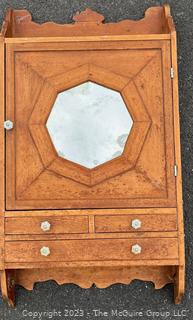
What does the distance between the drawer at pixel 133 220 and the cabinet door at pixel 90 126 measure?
2.0 inches

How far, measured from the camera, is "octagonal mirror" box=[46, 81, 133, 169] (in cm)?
188

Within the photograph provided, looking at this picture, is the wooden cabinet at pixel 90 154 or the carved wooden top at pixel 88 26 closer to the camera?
the wooden cabinet at pixel 90 154

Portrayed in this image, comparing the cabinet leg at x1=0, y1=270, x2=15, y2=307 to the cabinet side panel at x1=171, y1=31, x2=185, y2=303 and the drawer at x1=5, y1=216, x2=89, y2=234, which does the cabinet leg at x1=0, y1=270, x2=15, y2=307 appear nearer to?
the drawer at x1=5, y1=216, x2=89, y2=234

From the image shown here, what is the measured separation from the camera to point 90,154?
6.17 feet

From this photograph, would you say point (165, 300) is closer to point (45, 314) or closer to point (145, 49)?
point (45, 314)

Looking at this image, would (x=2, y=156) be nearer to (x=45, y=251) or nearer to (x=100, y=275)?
(x=45, y=251)

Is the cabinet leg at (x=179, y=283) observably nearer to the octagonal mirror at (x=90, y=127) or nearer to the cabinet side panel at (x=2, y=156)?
the octagonal mirror at (x=90, y=127)

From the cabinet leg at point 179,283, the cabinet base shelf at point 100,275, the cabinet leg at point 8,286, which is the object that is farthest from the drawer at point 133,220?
the cabinet leg at point 8,286

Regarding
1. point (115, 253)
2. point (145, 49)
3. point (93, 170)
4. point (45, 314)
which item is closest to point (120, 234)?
point (115, 253)

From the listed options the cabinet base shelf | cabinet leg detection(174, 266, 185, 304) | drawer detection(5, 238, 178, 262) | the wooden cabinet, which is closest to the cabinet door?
the wooden cabinet

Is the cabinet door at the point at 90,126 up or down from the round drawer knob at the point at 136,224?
up

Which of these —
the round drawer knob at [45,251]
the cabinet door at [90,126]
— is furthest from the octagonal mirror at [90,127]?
the round drawer knob at [45,251]

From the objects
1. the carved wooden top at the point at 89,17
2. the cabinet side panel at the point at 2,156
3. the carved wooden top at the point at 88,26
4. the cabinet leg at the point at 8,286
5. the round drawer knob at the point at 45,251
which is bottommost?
the cabinet leg at the point at 8,286

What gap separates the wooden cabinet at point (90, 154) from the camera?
1.85 m
